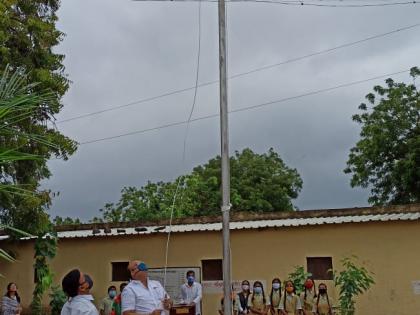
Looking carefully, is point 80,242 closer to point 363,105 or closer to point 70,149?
point 70,149

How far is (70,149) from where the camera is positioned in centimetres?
1156

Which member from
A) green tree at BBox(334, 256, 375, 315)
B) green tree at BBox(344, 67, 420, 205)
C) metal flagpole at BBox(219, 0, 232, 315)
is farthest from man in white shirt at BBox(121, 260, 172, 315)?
green tree at BBox(344, 67, 420, 205)

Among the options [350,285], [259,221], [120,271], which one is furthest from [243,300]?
[120,271]

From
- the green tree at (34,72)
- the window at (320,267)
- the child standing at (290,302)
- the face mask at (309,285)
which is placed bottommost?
the child standing at (290,302)

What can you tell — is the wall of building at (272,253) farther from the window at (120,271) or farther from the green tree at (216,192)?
the green tree at (216,192)

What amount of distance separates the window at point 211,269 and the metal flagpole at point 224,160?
5523 mm

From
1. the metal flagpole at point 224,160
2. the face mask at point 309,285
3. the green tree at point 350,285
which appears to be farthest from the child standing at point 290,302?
the metal flagpole at point 224,160

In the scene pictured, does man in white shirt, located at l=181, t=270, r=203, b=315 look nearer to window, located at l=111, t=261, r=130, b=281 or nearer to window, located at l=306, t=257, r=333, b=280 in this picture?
window, located at l=306, t=257, r=333, b=280

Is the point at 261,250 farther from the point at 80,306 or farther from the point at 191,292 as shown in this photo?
the point at 80,306

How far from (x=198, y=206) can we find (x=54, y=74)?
15.2 metres

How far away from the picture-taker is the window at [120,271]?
524 inches

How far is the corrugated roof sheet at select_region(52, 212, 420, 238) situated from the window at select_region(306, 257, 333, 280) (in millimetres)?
708

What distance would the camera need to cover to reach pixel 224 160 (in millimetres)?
7020

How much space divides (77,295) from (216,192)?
23.5m
